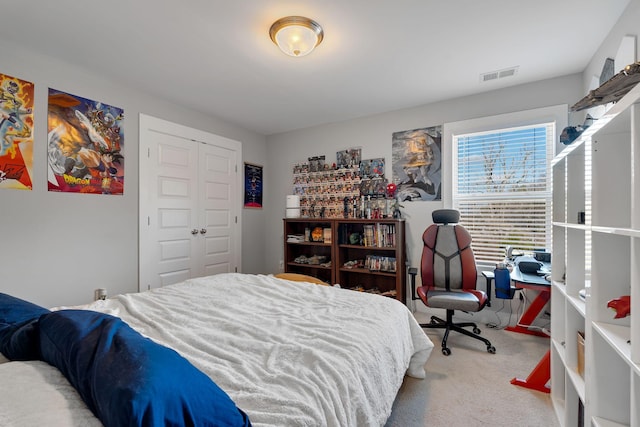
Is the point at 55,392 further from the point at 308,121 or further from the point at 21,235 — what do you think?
the point at 308,121

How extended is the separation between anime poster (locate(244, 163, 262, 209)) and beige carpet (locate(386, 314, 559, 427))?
10.6 feet

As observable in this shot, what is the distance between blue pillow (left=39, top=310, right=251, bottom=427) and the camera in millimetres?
628

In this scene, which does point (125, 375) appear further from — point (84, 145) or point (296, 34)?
point (84, 145)

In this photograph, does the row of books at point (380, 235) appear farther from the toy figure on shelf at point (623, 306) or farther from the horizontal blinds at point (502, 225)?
the toy figure on shelf at point (623, 306)

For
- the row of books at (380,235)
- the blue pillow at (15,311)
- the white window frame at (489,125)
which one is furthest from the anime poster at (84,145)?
the white window frame at (489,125)

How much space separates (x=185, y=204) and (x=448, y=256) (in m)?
3.15

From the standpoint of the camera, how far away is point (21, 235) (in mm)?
2346

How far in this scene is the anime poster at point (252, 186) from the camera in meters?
4.51

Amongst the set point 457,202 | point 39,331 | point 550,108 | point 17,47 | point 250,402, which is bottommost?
point 250,402

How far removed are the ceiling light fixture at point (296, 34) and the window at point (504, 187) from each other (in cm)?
213

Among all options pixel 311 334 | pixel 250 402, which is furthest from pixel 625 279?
pixel 250 402

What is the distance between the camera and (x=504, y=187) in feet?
10.4

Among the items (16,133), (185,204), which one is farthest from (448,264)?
(16,133)

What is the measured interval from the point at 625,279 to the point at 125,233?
3791 mm
